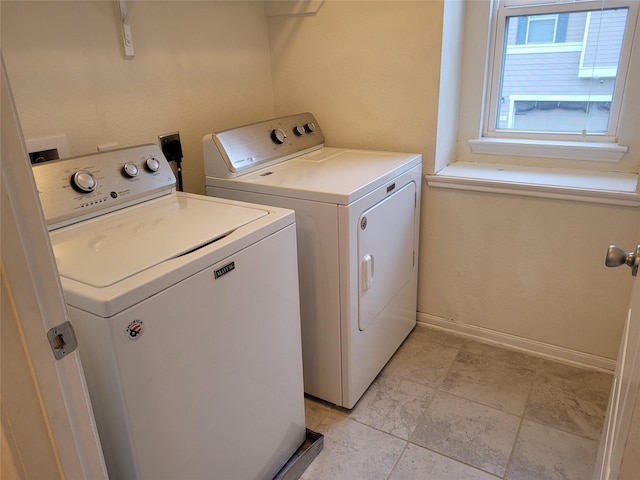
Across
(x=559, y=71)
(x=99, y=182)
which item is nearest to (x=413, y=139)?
(x=559, y=71)

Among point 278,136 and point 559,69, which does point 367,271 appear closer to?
point 278,136

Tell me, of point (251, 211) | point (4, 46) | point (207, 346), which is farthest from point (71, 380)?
point (4, 46)

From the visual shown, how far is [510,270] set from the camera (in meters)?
2.16

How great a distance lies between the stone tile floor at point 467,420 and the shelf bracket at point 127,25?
1551 millimetres

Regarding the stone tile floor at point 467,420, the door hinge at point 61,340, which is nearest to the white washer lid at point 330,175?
the stone tile floor at point 467,420

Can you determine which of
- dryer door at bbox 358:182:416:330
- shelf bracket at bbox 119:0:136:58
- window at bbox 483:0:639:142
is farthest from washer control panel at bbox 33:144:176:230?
window at bbox 483:0:639:142

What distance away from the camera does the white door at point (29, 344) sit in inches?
22.1

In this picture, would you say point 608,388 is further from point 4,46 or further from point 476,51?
point 4,46

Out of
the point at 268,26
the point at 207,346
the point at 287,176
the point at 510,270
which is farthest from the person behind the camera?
the point at 268,26

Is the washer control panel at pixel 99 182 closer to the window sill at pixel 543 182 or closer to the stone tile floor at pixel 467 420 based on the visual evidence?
the stone tile floor at pixel 467 420

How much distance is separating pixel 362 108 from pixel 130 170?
1172mm

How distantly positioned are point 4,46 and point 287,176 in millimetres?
979

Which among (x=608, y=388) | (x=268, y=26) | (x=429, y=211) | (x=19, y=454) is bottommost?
(x=608, y=388)

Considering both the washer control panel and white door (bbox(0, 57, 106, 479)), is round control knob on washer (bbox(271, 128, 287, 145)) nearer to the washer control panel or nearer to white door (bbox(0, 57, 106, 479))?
the washer control panel
